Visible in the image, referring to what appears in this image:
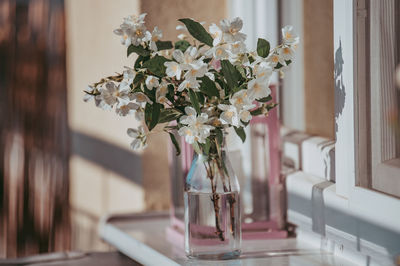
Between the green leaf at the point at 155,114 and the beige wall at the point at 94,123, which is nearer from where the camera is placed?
the green leaf at the point at 155,114

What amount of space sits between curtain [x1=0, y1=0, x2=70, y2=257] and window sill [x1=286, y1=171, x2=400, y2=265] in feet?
5.15

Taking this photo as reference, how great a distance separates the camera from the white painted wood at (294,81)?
5.24 ft

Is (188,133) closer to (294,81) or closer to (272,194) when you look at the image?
(272,194)

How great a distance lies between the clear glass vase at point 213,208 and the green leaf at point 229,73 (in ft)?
0.54

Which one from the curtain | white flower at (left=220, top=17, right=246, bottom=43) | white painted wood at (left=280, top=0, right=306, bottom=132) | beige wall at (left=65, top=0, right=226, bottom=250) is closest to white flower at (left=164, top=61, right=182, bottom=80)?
white flower at (left=220, top=17, right=246, bottom=43)

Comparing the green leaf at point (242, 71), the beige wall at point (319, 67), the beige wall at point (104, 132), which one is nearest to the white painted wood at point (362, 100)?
the beige wall at point (319, 67)

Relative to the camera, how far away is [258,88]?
1162 mm

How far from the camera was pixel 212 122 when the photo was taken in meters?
Answer: 1.23

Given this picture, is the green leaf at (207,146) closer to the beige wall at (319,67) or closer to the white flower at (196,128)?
the white flower at (196,128)

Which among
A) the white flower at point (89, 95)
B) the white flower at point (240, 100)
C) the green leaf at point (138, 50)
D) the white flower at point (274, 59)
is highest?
the green leaf at point (138, 50)

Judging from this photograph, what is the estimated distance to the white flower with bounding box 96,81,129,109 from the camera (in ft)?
4.02

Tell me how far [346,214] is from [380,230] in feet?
0.37

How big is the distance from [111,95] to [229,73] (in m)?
0.23

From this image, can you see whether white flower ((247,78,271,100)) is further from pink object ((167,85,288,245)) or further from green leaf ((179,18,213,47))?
pink object ((167,85,288,245))
